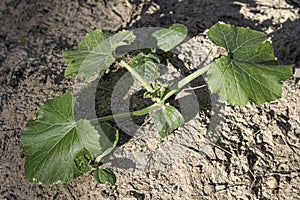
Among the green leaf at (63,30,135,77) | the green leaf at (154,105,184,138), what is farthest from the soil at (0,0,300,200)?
the green leaf at (63,30,135,77)

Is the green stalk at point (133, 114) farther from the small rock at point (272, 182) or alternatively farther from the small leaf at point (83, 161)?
the small rock at point (272, 182)

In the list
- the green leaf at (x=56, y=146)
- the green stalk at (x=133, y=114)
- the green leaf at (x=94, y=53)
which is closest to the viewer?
the green leaf at (x=56, y=146)

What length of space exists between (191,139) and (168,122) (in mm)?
154

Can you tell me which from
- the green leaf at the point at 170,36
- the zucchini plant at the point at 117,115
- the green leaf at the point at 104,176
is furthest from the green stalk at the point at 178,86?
the green leaf at the point at 104,176

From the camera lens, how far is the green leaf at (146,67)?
2211 millimetres

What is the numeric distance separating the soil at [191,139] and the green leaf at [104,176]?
0.04 m

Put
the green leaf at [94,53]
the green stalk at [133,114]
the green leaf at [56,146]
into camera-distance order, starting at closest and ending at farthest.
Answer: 1. the green leaf at [56,146]
2. the green stalk at [133,114]
3. the green leaf at [94,53]

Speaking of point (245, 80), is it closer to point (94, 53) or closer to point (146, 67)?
point (146, 67)

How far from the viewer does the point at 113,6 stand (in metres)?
2.86

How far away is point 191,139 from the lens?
2.17 meters

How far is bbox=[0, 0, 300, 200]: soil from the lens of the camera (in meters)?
2.10

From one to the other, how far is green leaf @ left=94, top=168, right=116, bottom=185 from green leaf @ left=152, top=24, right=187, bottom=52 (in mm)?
629

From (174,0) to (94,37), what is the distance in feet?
2.56

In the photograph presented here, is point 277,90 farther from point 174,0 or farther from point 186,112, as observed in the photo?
point 174,0
